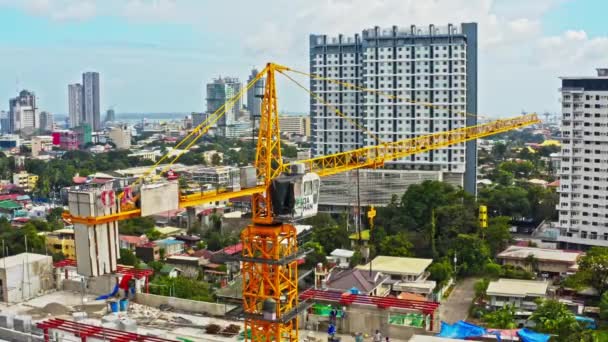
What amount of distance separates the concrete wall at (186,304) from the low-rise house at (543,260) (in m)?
12.7

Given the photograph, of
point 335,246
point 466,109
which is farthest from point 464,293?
point 466,109

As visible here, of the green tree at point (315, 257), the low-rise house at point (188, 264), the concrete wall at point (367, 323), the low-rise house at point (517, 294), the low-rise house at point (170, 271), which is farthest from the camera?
the low-rise house at point (188, 264)

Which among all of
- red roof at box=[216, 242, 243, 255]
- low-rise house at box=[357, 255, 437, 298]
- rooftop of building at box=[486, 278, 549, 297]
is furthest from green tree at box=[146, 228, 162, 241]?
rooftop of building at box=[486, 278, 549, 297]

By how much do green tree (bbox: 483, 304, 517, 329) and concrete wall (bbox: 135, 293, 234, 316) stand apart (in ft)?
24.5

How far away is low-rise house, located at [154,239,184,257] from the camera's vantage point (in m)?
25.6

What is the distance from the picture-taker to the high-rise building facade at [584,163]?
971 inches

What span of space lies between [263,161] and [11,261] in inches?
222

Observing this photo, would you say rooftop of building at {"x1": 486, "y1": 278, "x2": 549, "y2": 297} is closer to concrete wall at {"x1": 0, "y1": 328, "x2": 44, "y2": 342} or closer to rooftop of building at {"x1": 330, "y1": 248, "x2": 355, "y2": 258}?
rooftop of building at {"x1": 330, "y1": 248, "x2": 355, "y2": 258}

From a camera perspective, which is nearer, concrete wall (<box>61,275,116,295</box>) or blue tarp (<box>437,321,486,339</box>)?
concrete wall (<box>61,275,116,295</box>)

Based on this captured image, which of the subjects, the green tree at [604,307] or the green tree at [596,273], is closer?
the green tree at [604,307]

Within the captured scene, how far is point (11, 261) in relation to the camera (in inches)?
537

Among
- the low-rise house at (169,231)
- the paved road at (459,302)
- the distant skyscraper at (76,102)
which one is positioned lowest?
the paved road at (459,302)

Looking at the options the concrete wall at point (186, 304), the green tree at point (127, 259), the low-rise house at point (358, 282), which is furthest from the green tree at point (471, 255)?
the concrete wall at point (186, 304)

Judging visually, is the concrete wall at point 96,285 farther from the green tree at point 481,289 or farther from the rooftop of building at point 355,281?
the green tree at point 481,289
